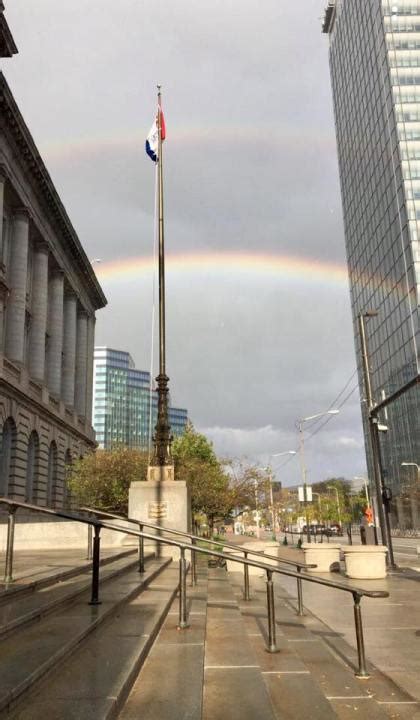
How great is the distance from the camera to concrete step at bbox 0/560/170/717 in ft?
13.5

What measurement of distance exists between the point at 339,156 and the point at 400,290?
157 ft

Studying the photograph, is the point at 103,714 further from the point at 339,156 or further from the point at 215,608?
the point at 339,156

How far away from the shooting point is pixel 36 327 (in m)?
44.4

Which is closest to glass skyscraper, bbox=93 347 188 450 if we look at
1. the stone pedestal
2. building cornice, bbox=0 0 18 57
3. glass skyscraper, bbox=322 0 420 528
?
glass skyscraper, bbox=322 0 420 528

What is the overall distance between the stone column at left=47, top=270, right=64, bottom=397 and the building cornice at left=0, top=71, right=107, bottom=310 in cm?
380

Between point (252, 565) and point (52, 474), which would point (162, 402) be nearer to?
point (252, 565)

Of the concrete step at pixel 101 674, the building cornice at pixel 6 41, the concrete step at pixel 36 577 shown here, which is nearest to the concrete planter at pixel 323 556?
the concrete step at pixel 36 577

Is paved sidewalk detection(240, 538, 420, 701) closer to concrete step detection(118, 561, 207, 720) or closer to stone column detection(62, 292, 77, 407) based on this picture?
concrete step detection(118, 561, 207, 720)

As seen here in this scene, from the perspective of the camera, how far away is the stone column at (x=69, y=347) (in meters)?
54.1

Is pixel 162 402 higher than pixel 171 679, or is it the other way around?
pixel 162 402

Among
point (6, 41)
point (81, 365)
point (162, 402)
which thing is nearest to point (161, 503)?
point (162, 402)

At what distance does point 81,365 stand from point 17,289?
20665mm

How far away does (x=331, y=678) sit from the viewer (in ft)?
20.2

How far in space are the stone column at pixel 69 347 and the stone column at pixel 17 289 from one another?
A: 1436cm
